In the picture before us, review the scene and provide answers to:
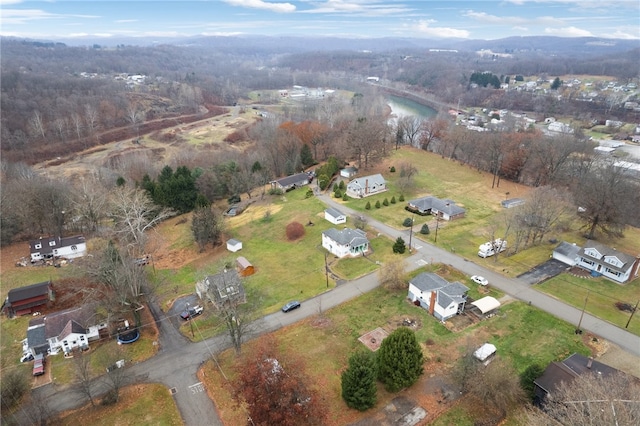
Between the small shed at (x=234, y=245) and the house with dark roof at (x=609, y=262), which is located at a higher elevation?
the house with dark roof at (x=609, y=262)

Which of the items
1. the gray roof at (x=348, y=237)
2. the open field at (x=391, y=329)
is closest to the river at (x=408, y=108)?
the gray roof at (x=348, y=237)

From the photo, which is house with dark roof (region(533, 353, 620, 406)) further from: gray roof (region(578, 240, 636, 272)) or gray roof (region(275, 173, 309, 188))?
gray roof (region(275, 173, 309, 188))

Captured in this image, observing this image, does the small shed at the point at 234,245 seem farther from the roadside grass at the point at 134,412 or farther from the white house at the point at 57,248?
the roadside grass at the point at 134,412

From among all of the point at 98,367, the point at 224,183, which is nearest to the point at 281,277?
the point at 98,367

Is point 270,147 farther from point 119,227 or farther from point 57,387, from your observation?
point 57,387

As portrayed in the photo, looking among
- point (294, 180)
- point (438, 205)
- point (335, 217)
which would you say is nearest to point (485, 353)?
point (335, 217)

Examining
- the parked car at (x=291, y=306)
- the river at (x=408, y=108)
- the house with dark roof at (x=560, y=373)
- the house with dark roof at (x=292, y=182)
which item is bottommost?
the river at (x=408, y=108)

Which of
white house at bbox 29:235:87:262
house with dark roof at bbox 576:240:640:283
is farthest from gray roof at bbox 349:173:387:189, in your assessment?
white house at bbox 29:235:87:262

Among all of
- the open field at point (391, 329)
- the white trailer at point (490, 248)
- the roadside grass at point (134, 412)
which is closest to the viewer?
the roadside grass at point (134, 412)
